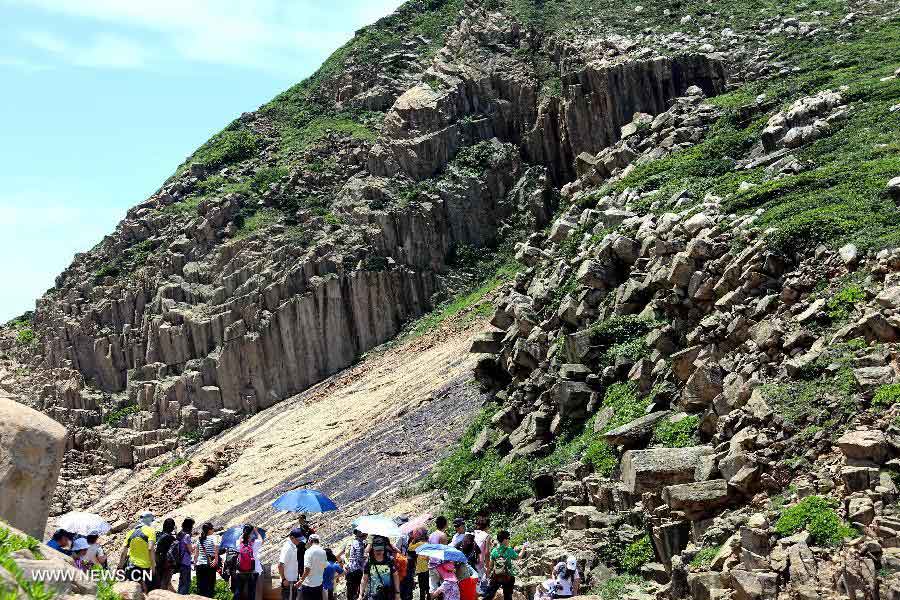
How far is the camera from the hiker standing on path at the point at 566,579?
14633 mm

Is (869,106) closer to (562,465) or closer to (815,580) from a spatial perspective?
Result: (562,465)

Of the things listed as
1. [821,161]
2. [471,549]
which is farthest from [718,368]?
[821,161]

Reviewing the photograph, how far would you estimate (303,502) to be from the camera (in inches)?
711

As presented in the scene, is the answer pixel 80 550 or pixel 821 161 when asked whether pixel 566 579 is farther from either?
pixel 821 161

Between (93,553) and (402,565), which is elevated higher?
(93,553)

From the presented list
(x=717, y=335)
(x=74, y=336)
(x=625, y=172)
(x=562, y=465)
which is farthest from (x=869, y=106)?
(x=74, y=336)

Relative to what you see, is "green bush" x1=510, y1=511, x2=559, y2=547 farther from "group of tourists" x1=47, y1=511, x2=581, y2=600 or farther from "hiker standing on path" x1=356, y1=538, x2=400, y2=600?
"hiker standing on path" x1=356, y1=538, x2=400, y2=600

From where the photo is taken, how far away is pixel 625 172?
1229 inches

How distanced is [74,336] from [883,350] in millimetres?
44984

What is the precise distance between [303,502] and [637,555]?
6.23 m

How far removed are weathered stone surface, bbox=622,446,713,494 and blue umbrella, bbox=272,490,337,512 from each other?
5568 millimetres

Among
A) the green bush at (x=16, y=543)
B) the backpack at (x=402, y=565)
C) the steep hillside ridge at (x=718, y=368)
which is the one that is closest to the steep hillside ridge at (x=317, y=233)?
the steep hillside ridge at (x=718, y=368)

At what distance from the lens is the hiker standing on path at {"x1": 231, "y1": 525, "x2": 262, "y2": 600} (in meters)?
15.0

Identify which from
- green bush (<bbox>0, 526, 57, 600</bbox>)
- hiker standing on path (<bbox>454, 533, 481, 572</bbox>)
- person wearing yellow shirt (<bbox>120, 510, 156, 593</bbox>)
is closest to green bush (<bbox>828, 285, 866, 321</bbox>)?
hiker standing on path (<bbox>454, 533, 481, 572</bbox>)
